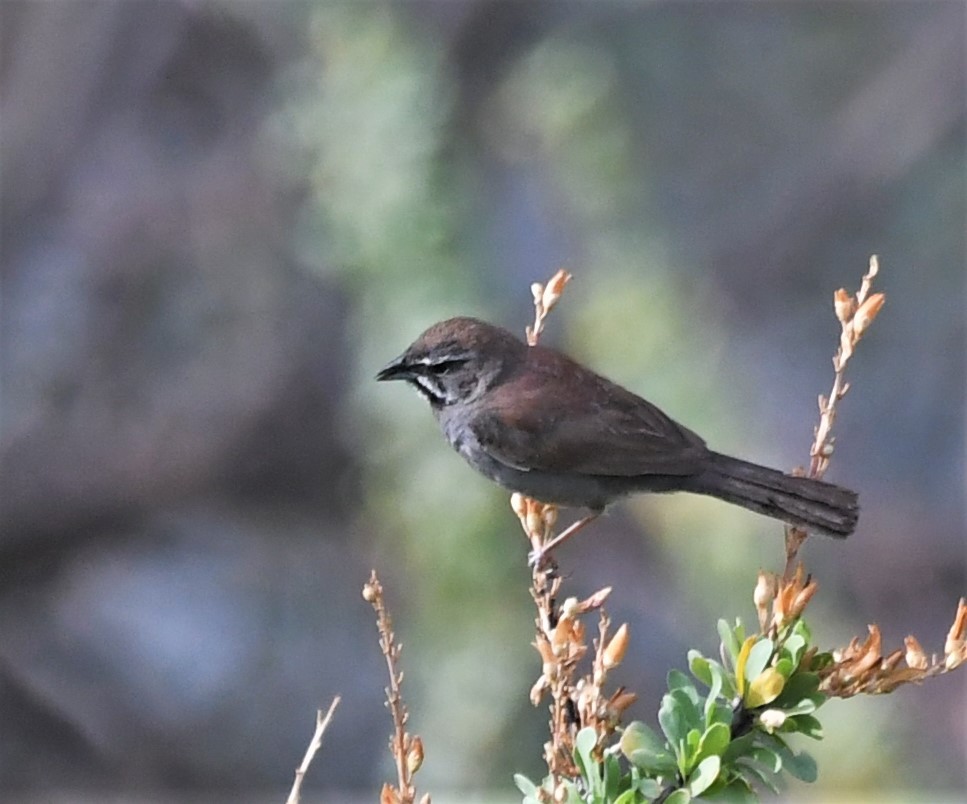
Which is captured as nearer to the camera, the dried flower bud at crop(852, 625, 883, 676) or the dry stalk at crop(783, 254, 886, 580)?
the dried flower bud at crop(852, 625, 883, 676)

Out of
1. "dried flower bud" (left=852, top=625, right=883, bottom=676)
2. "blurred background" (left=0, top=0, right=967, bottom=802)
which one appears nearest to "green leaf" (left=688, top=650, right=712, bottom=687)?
"dried flower bud" (left=852, top=625, right=883, bottom=676)

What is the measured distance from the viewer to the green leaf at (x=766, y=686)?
0.97 metres

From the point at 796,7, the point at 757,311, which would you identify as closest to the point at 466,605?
the point at 757,311

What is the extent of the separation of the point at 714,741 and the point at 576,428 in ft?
3.45

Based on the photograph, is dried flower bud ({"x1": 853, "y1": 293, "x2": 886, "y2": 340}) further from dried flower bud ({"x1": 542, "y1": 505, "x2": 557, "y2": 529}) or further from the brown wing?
the brown wing

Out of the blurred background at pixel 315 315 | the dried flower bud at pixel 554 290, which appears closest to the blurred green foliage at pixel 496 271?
the blurred background at pixel 315 315

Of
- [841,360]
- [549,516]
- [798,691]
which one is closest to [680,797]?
[798,691]

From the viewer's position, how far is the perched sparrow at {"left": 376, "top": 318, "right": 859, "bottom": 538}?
1.91 metres

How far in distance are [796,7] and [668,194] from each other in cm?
68

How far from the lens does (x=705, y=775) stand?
3.04 ft

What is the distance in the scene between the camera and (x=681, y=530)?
337cm

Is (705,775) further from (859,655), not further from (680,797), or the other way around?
(859,655)

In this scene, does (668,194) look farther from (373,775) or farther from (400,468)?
(373,775)

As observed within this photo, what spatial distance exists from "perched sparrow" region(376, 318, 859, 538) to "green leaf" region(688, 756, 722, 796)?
911 millimetres
